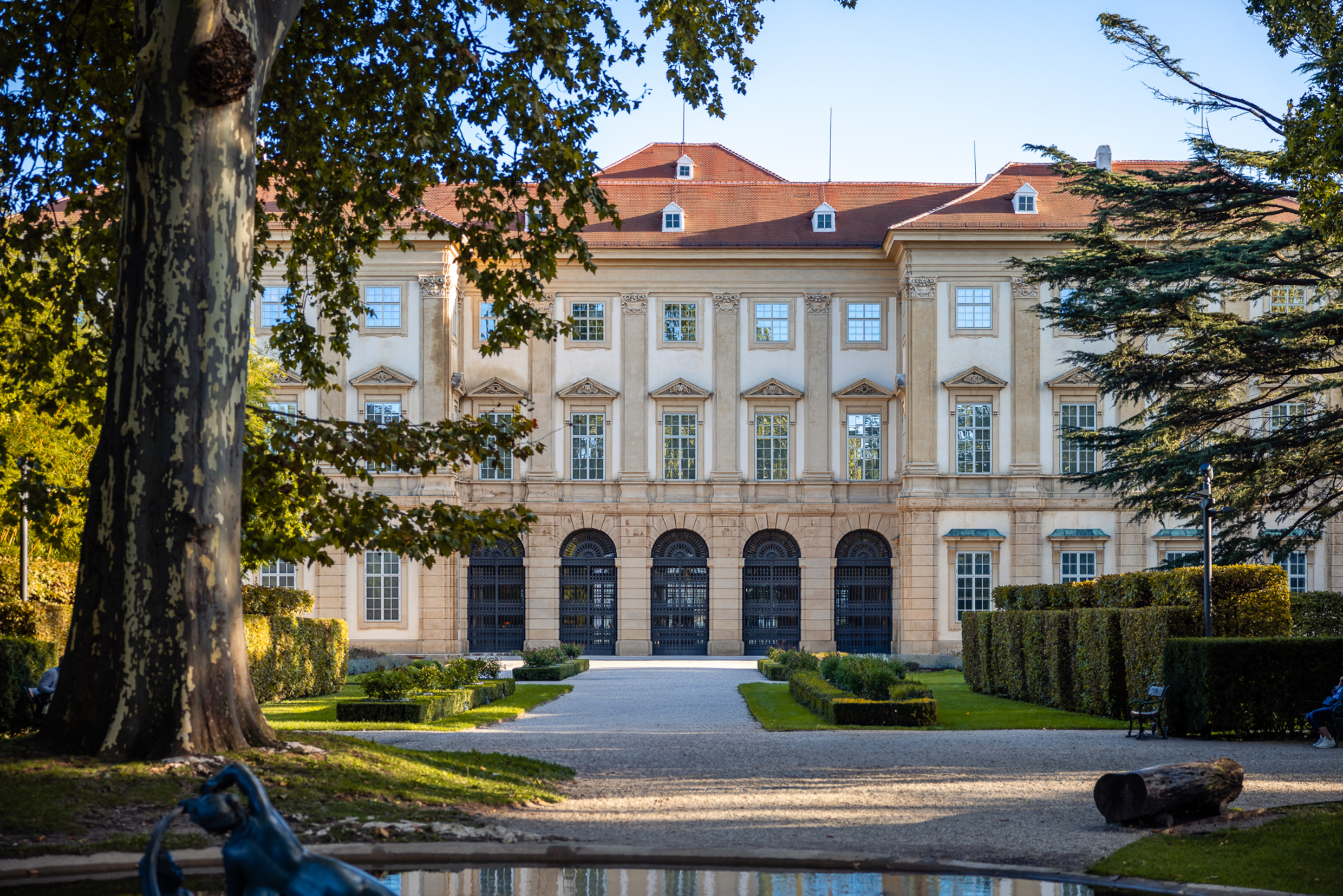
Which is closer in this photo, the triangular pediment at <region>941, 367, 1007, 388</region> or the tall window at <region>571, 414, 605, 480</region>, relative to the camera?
the triangular pediment at <region>941, 367, 1007, 388</region>

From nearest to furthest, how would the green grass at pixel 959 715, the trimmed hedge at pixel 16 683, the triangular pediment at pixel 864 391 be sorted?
the trimmed hedge at pixel 16 683 → the green grass at pixel 959 715 → the triangular pediment at pixel 864 391

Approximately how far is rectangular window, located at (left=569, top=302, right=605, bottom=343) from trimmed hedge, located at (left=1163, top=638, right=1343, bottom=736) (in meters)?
30.4

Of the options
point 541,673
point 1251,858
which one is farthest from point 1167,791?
point 541,673

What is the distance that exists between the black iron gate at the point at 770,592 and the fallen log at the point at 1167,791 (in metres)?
34.8

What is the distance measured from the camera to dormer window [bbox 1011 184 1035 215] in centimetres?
4341

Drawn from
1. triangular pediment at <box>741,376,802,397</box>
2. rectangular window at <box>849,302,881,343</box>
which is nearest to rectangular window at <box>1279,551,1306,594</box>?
rectangular window at <box>849,302,881,343</box>

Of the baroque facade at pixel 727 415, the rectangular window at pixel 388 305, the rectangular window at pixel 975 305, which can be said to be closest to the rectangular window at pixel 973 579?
the baroque facade at pixel 727 415

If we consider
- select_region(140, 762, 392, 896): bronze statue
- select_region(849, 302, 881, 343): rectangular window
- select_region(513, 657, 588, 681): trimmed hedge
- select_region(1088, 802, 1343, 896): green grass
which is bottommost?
select_region(513, 657, 588, 681): trimmed hedge

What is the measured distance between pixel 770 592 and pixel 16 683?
1234 inches

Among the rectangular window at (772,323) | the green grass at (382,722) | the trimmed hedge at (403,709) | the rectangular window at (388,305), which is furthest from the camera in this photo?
the rectangular window at (772,323)

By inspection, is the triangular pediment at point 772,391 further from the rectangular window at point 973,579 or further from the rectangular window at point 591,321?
the rectangular window at point 973,579

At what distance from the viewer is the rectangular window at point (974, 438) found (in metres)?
42.2

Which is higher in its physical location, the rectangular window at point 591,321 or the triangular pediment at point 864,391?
the rectangular window at point 591,321

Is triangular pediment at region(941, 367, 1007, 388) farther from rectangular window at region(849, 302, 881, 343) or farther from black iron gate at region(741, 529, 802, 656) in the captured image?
black iron gate at region(741, 529, 802, 656)
